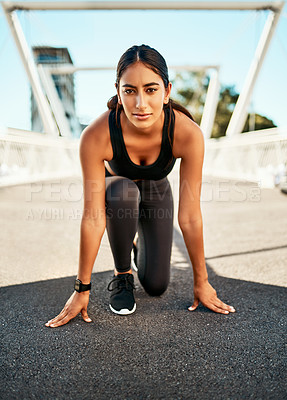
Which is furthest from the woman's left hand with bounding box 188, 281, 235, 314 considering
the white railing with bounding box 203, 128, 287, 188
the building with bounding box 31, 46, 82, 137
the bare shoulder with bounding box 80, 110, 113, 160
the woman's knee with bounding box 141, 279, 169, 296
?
the building with bounding box 31, 46, 82, 137

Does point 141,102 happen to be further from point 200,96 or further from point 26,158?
point 200,96

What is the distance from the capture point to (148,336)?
1412 millimetres

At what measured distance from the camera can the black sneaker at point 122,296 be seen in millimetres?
1626

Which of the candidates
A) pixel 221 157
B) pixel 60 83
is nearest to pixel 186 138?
pixel 221 157

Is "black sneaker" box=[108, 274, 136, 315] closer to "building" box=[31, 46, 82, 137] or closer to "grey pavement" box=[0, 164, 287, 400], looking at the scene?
"grey pavement" box=[0, 164, 287, 400]

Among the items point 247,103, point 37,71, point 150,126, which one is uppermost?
point 37,71

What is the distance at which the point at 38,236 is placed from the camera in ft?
10.6

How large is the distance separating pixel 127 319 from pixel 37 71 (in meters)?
13.0

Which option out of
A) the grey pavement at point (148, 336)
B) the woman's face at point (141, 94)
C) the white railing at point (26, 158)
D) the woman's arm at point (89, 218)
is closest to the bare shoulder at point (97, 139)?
the woman's arm at point (89, 218)

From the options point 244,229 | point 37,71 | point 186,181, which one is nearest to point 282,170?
point 244,229

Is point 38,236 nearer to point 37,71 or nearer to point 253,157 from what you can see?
point 253,157

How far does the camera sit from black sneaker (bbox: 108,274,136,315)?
163cm

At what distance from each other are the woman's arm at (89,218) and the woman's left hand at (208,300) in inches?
19.8

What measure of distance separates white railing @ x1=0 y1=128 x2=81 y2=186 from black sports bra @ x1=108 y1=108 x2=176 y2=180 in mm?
6163
